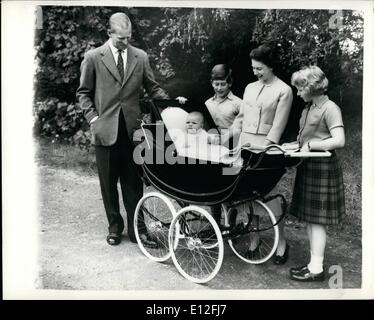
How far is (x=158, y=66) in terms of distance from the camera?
3811 mm

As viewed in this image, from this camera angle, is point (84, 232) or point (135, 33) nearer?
point (135, 33)

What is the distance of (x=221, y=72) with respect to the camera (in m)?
3.61

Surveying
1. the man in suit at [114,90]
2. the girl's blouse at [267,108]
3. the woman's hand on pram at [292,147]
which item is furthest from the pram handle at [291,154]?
the man in suit at [114,90]

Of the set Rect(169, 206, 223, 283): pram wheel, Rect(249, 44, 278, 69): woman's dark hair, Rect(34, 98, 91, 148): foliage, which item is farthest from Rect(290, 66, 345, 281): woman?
Rect(34, 98, 91, 148): foliage

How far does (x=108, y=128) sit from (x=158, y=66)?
25.5 inches

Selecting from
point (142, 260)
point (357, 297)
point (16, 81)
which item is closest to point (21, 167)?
point (16, 81)

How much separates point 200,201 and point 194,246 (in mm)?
348

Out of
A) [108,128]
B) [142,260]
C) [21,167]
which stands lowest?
[142,260]

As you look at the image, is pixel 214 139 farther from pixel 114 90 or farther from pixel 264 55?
pixel 114 90

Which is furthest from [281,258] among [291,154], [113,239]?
[113,239]

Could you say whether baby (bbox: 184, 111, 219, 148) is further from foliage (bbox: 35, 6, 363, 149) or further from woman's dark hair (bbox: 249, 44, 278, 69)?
woman's dark hair (bbox: 249, 44, 278, 69)

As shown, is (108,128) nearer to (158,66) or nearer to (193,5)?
(158,66)

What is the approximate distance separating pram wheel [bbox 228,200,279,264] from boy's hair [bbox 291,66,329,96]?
0.90 metres

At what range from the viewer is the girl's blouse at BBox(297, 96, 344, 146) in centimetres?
321
